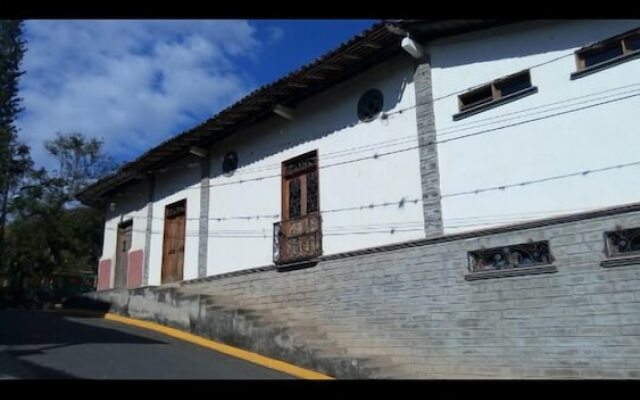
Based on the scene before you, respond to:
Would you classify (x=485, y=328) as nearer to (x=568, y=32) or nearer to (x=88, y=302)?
(x=568, y=32)

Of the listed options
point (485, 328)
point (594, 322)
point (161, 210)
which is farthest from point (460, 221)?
point (161, 210)

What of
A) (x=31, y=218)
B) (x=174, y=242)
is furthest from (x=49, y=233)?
(x=174, y=242)

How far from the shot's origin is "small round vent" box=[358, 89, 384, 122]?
428 inches

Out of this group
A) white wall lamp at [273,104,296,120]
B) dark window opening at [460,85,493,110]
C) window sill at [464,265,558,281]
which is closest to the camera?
window sill at [464,265,558,281]

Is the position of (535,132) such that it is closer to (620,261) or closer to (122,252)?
(620,261)

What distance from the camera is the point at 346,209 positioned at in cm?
1111

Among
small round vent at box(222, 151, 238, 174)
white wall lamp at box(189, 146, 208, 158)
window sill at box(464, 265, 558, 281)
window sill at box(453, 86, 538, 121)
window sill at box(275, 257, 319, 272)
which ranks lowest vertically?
window sill at box(464, 265, 558, 281)

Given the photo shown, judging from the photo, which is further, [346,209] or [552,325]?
[346,209]

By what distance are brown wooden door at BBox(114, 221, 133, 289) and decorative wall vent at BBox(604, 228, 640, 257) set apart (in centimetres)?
1419

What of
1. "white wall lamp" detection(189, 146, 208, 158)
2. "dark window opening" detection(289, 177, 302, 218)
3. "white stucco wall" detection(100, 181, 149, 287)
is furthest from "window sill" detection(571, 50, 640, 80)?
"white stucco wall" detection(100, 181, 149, 287)

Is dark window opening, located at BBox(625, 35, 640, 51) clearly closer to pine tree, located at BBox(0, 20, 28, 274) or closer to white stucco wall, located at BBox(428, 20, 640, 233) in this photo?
white stucco wall, located at BBox(428, 20, 640, 233)

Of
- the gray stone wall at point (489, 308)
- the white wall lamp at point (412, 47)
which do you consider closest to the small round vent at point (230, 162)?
the gray stone wall at point (489, 308)

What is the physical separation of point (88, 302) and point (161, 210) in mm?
3745

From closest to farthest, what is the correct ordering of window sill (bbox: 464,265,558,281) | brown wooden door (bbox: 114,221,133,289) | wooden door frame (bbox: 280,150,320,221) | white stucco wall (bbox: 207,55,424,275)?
window sill (bbox: 464,265,558,281), white stucco wall (bbox: 207,55,424,275), wooden door frame (bbox: 280,150,320,221), brown wooden door (bbox: 114,221,133,289)
